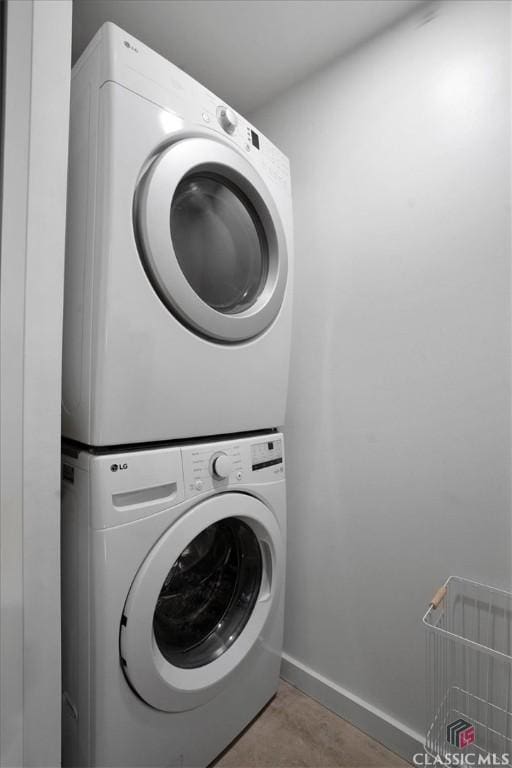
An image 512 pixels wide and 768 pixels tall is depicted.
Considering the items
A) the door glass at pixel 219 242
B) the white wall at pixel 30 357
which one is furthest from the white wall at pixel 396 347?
the white wall at pixel 30 357

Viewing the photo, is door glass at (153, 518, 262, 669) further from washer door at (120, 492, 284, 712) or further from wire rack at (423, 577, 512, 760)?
wire rack at (423, 577, 512, 760)

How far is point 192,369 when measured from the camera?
3.35 ft

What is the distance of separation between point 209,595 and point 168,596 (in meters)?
0.17

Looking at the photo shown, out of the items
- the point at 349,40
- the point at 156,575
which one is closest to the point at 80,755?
the point at 156,575

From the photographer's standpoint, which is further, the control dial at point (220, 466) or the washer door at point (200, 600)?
the control dial at point (220, 466)

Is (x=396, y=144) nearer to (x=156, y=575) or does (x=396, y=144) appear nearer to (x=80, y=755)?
Answer: (x=156, y=575)

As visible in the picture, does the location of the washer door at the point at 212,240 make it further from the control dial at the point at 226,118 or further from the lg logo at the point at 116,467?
the lg logo at the point at 116,467

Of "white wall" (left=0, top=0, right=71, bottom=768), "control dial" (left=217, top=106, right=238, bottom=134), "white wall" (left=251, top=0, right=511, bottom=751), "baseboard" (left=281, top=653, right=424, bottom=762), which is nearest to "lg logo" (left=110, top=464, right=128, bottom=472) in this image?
"white wall" (left=0, top=0, right=71, bottom=768)

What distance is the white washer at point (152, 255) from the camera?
34.5 inches

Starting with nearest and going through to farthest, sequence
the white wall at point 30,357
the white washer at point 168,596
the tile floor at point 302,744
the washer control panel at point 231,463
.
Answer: the white wall at point 30,357 → the white washer at point 168,596 → the washer control panel at point 231,463 → the tile floor at point 302,744

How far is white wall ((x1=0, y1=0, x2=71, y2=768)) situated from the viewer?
2.39ft

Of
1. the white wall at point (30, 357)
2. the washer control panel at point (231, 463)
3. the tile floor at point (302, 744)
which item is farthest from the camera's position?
the tile floor at point (302, 744)

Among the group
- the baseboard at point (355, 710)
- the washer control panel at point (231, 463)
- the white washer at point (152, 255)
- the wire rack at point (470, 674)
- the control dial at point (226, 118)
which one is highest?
the control dial at point (226, 118)

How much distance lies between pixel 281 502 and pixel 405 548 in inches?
16.2
